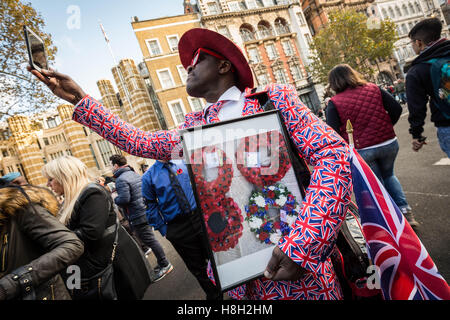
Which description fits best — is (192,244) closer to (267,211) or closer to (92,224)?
(92,224)

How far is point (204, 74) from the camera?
1089 millimetres

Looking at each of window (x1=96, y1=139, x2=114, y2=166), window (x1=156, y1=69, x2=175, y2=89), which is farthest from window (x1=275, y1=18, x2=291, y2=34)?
window (x1=96, y1=139, x2=114, y2=166)

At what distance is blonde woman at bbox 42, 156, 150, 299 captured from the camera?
2.04 m

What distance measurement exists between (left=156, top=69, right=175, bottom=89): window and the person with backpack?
816 inches

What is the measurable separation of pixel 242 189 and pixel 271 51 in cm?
2765

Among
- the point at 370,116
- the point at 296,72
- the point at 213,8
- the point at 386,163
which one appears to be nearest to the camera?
the point at 370,116

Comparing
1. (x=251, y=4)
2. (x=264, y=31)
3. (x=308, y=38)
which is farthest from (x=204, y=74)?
(x=308, y=38)

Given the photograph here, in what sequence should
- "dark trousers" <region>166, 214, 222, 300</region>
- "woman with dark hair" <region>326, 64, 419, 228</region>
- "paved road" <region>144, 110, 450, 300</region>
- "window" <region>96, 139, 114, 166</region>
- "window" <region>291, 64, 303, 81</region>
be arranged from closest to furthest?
1. "paved road" <region>144, 110, 450, 300</region>
2. "woman with dark hair" <region>326, 64, 419, 228</region>
3. "dark trousers" <region>166, 214, 222, 300</region>
4. "window" <region>291, 64, 303, 81</region>
5. "window" <region>96, 139, 114, 166</region>

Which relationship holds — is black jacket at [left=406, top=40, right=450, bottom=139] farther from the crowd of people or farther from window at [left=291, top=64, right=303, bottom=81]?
window at [left=291, top=64, right=303, bottom=81]

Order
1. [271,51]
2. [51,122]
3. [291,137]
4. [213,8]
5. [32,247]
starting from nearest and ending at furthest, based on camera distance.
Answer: [291,137]
[32,247]
[213,8]
[271,51]
[51,122]

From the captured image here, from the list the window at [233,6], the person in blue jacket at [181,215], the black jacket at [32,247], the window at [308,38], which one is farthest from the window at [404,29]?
the black jacket at [32,247]

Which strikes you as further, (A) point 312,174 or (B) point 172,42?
(B) point 172,42

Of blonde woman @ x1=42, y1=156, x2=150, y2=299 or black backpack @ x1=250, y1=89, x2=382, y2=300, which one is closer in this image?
black backpack @ x1=250, y1=89, x2=382, y2=300
